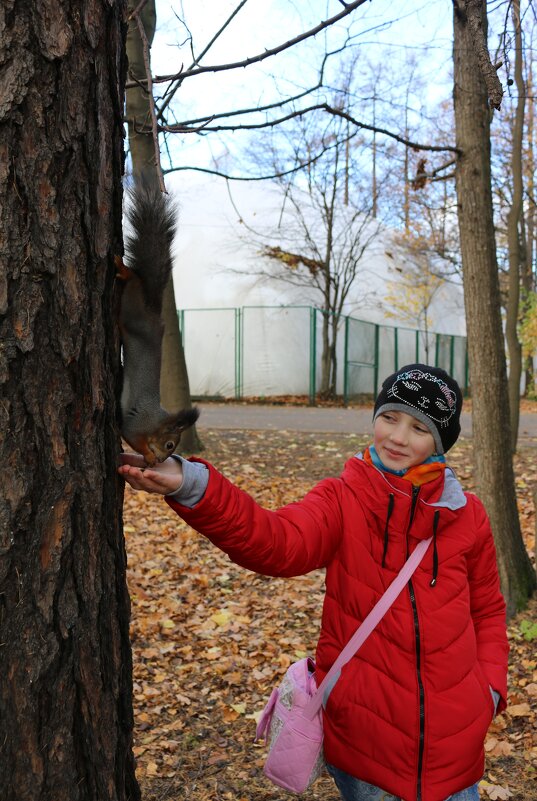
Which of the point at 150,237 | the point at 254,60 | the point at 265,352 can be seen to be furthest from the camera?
the point at 265,352

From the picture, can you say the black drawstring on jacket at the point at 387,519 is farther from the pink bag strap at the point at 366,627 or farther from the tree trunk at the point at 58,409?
the tree trunk at the point at 58,409

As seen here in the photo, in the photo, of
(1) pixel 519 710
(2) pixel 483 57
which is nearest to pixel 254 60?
(2) pixel 483 57

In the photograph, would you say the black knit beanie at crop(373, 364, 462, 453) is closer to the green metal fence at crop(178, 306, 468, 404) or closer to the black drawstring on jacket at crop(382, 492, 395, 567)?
the black drawstring on jacket at crop(382, 492, 395, 567)

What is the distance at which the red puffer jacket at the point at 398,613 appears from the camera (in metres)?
1.61

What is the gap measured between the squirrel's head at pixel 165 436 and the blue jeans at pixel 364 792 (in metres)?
0.90

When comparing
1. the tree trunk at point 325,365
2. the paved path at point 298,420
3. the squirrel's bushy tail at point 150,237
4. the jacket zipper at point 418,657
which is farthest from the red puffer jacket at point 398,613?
the tree trunk at point 325,365

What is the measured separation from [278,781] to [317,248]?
53.3ft

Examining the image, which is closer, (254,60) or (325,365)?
(254,60)

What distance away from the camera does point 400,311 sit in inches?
768

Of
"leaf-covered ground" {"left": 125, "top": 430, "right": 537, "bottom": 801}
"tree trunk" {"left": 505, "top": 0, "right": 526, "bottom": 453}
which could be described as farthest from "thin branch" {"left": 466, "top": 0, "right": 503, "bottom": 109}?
"tree trunk" {"left": 505, "top": 0, "right": 526, "bottom": 453}

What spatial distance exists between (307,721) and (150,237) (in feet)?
3.91

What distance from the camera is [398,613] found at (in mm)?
1679

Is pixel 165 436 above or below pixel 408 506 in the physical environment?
above

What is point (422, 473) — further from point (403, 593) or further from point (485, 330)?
point (485, 330)
